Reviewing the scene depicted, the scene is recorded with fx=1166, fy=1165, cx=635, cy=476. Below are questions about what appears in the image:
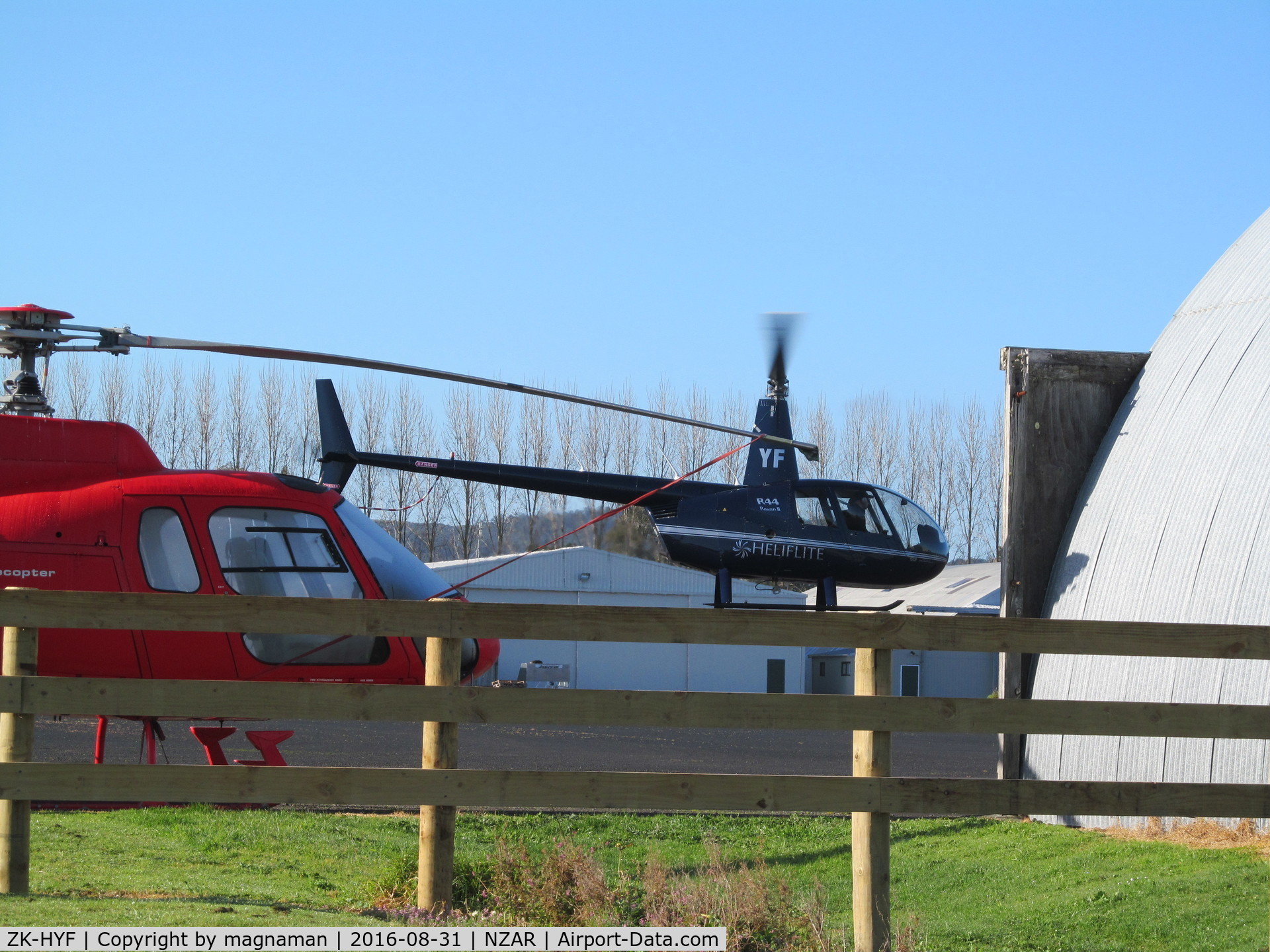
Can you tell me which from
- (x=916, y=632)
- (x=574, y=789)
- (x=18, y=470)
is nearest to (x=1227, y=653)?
(x=916, y=632)

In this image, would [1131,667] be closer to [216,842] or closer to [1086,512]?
[1086,512]

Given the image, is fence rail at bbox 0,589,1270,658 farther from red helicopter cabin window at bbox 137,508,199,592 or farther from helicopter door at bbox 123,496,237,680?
red helicopter cabin window at bbox 137,508,199,592

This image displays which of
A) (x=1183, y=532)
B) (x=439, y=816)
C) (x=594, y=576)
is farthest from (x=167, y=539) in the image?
(x=594, y=576)

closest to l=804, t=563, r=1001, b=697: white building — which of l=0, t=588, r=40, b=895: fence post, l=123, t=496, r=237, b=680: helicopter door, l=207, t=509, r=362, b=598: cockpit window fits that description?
l=207, t=509, r=362, b=598: cockpit window

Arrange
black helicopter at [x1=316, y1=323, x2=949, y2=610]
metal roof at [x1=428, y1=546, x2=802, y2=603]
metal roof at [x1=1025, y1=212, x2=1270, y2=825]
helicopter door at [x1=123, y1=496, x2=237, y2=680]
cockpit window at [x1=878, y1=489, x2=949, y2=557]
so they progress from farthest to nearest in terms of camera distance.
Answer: metal roof at [x1=428, y1=546, x2=802, y2=603]
cockpit window at [x1=878, y1=489, x2=949, y2=557]
black helicopter at [x1=316, y1=323, x2=949, y2=610]
metal roof at [x1=1025, y1=212, x2=1270, y2=825]
helicopter door at [x1=123, y1=496, x2=237, y2=680]

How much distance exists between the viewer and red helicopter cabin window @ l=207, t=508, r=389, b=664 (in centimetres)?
889

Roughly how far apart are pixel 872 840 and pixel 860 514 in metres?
13.1

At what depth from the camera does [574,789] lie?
192 inches

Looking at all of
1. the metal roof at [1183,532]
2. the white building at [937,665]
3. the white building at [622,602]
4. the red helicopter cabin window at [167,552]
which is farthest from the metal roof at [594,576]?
the red helicopter cabin window at [167,552]

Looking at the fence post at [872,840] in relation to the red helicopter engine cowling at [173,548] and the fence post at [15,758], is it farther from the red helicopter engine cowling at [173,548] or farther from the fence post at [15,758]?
the red helicopter engine cowling at [173,548]

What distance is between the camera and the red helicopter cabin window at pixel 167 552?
870 cm

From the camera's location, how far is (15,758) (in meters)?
4.88

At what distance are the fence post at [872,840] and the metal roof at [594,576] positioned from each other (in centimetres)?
3445

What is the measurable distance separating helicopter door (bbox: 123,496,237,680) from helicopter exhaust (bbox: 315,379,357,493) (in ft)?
27.6
